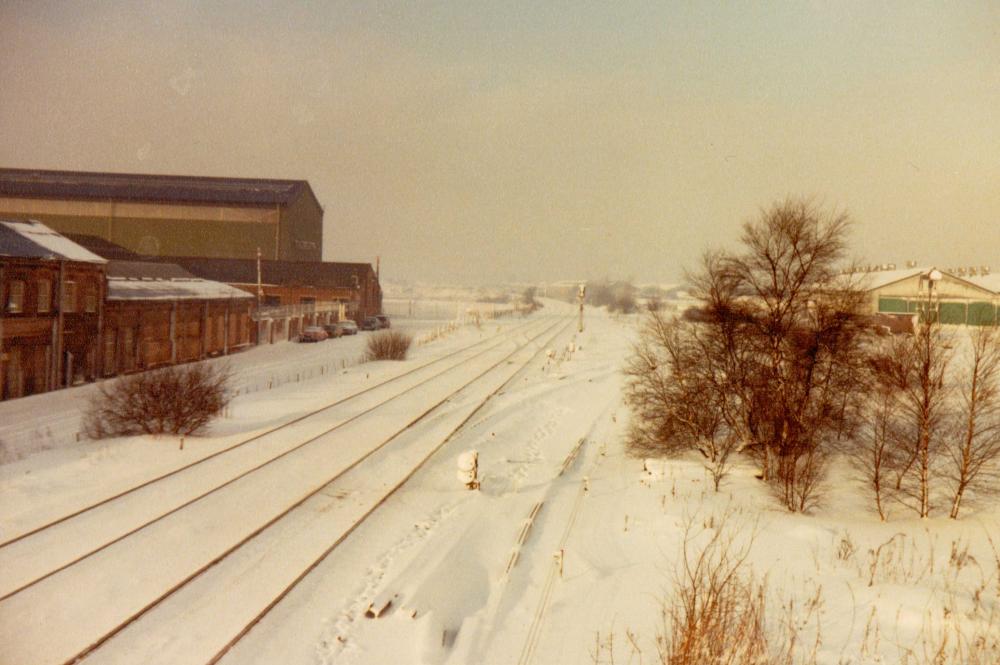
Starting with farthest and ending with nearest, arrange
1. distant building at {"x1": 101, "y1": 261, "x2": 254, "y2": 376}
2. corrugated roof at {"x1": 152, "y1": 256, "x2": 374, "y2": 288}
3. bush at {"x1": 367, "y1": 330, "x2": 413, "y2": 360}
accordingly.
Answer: corrugated roof at {"x1": 152, "y1": 256, "x2": 374, "y2": 288}, bush at {"x1": 367, "y1": 330, "x2": 413, "y2": 360}, distant building at {"x1": 101, "y1": 261, "x2": 254, "y2": 376}

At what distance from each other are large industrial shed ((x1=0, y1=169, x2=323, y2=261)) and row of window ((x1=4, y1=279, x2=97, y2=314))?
128 feet

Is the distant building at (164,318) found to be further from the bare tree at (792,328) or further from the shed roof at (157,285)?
the bare tree at (792,328)

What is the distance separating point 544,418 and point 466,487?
9.21m

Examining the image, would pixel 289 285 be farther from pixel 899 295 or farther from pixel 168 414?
pixel 899 295

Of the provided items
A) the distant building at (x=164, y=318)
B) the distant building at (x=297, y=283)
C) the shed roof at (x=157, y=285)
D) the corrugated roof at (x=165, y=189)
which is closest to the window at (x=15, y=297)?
the distant building at (x=164, y=318)

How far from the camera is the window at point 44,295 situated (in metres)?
26.8

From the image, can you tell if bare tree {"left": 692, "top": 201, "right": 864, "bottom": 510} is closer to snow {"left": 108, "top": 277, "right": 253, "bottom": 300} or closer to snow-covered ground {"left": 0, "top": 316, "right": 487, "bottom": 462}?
snow-covered ground {"left": 0, "top": 316, "right": 487, "bottom": 462}

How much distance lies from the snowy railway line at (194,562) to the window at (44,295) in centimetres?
1565

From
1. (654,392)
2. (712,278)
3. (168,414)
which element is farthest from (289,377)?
(712,278)

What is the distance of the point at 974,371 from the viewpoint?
14.1 metres

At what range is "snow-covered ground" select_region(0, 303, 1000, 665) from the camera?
8203 millimetres

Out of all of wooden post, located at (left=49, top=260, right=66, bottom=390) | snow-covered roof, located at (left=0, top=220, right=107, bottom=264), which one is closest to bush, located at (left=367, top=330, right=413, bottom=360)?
snow-covered roof, located at (left=0, top=220, right=107, bottom=264)

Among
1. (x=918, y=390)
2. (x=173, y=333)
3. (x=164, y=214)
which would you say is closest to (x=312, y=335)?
(x=173, y=333)

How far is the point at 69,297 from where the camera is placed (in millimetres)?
28359
